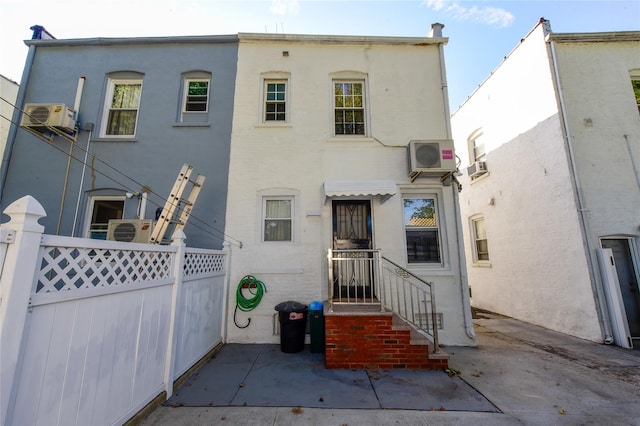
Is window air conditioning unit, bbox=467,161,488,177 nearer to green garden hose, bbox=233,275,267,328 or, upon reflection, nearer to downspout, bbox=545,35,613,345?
downspout, bbox=545,35,613,345

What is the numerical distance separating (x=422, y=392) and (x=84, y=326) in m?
3.87

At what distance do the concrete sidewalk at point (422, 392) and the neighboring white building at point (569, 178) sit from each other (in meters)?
1.65

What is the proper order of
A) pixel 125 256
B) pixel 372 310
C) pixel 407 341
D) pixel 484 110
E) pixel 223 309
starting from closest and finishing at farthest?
pixel 125 256, pixel 407 341, pixel 372 310, pixel 223 309, pixel 484 110

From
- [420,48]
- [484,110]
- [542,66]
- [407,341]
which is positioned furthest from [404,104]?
[407,341]

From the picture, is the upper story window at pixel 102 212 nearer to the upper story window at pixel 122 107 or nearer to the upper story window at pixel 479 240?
the upper story window at pixel 122 107

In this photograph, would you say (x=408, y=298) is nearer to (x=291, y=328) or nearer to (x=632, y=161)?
(x=291, y=328)

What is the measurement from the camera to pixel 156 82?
6430 millimetres

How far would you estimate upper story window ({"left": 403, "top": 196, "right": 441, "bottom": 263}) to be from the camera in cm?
592

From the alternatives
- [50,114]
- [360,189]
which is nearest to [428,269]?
[360,189]

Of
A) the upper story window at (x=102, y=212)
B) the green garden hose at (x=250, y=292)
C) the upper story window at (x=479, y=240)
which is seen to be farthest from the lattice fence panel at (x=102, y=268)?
the upper story window at (x=479, y=240)

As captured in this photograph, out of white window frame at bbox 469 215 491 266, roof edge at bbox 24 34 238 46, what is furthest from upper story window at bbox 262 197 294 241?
white window frame at bbox 469 215 491 266

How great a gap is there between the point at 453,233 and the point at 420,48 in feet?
15.5

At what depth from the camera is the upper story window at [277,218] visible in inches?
234

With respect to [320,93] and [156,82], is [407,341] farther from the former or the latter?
[156,82]
